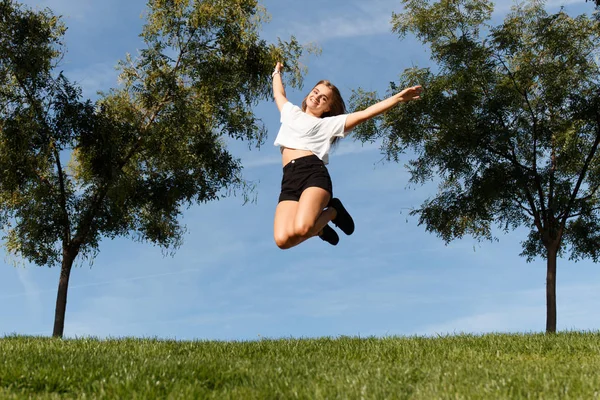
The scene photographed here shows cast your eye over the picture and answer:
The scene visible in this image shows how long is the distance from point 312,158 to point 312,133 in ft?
1.19

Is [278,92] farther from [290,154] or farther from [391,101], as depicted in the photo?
[391,101]

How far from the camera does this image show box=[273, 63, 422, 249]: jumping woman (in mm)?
7668

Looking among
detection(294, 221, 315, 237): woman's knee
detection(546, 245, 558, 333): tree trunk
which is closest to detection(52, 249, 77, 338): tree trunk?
detection(294, 221, 315, 237): woman's knee

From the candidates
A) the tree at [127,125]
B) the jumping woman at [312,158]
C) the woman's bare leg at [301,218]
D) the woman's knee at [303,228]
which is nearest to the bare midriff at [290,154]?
the jumping woman at [312,158]

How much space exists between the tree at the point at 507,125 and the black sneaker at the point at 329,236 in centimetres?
1007

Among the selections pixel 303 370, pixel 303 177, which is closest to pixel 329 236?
pixel 303 177

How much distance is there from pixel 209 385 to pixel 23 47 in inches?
593

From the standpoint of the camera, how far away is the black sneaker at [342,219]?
861 centimetres

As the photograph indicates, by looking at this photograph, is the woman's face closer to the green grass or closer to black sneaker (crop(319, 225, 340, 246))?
black sneaker (crop(319, 225, 340, 246))

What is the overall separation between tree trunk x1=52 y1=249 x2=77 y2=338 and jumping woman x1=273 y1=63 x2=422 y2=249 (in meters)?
11.0

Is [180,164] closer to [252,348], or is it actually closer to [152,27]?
[152,27]

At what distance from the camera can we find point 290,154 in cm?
839

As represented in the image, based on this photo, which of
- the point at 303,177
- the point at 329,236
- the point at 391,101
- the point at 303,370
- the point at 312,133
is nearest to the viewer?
the point at 303,370

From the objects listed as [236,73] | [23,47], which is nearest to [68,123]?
[23,47]
